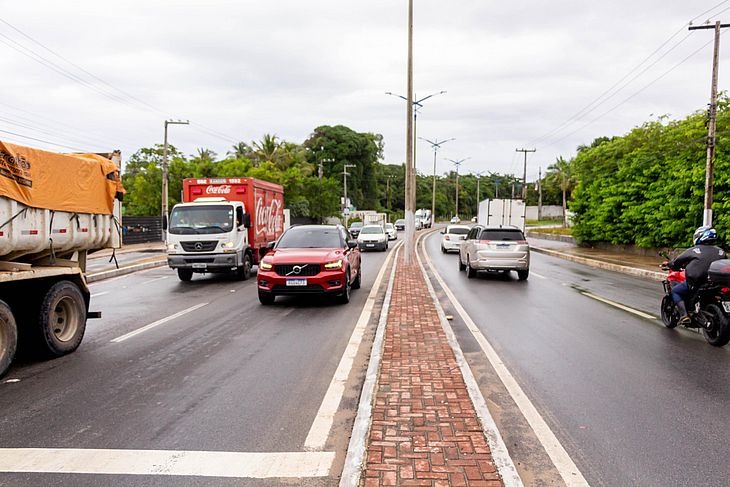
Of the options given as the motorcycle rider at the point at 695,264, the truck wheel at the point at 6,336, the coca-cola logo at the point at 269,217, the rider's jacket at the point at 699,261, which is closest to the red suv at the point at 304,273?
the truck wheel at the point at 6,336

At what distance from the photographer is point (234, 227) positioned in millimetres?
15906

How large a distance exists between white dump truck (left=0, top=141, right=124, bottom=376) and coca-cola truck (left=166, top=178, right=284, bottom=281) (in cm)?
733

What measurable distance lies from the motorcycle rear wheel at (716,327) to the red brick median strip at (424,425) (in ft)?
12.9

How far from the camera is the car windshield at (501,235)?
16516mm

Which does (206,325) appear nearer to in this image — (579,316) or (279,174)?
(579,316)

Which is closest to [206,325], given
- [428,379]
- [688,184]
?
[428,379]

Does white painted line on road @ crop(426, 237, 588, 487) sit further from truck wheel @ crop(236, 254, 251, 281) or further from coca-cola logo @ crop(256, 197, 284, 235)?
coca-cola logo @ crop(256, 197, 284, 235)

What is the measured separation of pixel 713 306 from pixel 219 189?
13915mm

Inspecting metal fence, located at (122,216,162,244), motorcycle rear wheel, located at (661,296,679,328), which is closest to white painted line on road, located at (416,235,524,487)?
motorcycle rear wheel, located at (661,296,679,328)

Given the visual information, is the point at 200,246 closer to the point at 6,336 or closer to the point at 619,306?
the point at 6,336

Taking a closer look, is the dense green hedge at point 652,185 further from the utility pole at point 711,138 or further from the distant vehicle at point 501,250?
the distant vehicle at point 501,250

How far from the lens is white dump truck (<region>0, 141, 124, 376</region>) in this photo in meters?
6.20

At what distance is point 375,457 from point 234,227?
12816mm

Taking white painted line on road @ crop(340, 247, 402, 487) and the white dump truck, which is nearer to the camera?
white painted line on road @ crop(340, 247, 402, 487)
